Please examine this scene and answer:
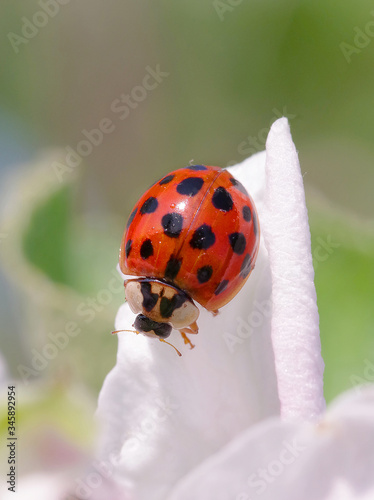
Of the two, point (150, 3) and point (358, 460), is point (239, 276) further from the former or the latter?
point (150, 3)

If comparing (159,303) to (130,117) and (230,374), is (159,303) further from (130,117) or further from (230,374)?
(130,117)

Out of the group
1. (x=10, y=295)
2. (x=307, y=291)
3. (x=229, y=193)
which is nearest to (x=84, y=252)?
(x=10, y=295)

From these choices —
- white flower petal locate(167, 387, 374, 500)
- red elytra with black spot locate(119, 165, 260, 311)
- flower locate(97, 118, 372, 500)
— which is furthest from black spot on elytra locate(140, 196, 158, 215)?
white flower petal locate(167, 387, 374, 500)

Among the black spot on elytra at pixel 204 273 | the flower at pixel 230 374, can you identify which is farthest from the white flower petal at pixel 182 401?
the black spot on elytra at pixel 204 273

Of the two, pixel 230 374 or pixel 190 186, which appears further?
pixel 190 186

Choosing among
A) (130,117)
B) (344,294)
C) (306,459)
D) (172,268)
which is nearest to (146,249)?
(172,268)

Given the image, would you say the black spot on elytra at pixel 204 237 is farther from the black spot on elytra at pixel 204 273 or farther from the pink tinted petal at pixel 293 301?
the pink tinted petal at pixel 293 301
